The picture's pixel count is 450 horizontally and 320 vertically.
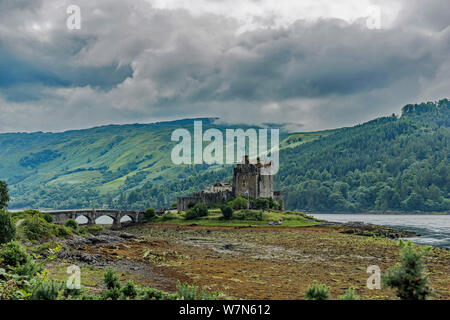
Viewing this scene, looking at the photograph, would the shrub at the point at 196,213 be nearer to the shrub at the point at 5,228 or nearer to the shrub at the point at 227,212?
the shrub at the point at 227,212

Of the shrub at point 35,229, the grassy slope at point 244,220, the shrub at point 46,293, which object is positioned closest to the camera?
the shrub at point 46,293

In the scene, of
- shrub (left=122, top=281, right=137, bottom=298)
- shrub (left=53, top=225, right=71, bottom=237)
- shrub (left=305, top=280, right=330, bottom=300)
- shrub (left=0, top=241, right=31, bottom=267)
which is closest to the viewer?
shrub (left=305, top=280, right=330, bottom=300)

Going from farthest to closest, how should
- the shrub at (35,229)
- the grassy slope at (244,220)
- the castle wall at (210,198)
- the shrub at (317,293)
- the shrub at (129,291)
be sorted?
the castle wall at (210,198), the grassy slope at (244,220), the shrub at (35,229), the shrub at (129,291), the shrub at (317,293)

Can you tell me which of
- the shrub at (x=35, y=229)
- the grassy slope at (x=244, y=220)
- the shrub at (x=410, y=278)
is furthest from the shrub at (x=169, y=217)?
the shrub at (x=410, y=278)

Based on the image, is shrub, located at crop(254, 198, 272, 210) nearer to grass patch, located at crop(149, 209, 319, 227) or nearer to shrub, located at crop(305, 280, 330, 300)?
grass patch, located at crop(149, 209, 319, 227)

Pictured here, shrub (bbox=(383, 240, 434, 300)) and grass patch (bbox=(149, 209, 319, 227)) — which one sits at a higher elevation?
shrub (bbox=(383, 240, 434, 300))

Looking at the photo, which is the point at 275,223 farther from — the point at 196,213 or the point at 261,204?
the point at 196,213

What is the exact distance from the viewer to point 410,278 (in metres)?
17.5

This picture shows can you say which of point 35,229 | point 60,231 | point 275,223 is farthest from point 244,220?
point 35,229

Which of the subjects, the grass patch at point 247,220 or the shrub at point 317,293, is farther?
the grass patch at point 247,220

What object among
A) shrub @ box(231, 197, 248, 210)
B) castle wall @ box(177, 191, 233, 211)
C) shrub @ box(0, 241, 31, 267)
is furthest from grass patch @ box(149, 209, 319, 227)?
shrub @ box(0, 241, 31, 267)

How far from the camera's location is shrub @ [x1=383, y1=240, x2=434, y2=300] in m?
17.4

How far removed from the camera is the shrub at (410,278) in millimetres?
17391
